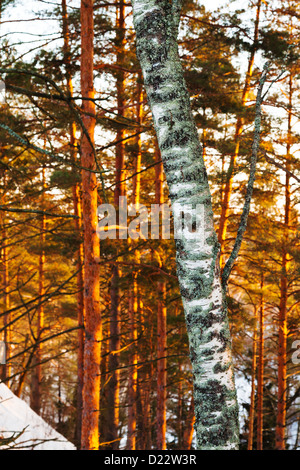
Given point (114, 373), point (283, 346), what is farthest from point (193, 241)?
point (283, 346)

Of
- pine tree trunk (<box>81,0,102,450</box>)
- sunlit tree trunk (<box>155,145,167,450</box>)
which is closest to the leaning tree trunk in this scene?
pine tree trunk (<box>81,0,102,450</box>)

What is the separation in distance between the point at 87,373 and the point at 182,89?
12.8 ft

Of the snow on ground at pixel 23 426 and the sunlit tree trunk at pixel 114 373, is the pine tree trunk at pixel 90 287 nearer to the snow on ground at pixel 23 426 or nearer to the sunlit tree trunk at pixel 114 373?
the snow on ground at pixel 23 426

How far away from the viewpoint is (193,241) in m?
1.71

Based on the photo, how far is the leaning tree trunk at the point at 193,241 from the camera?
1646 mm

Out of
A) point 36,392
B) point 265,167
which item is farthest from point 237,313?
point 36,392

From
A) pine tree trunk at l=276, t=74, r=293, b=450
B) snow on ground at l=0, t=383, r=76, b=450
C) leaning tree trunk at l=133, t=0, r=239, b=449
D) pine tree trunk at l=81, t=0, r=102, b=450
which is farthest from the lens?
pine tree trunk at l=276, t=74, r=293, b=450

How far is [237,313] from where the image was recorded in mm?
9359

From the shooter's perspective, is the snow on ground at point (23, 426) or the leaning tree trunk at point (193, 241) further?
the snow on ground at point (23, 426)

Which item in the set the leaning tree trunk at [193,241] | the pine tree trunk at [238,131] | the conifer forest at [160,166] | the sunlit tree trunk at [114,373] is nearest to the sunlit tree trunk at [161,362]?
the conifer forest at [160,166]

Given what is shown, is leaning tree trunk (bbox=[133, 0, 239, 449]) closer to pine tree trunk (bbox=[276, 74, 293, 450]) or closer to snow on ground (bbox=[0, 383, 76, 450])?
snow on ground (bbox=[0, 383, 76, 450])

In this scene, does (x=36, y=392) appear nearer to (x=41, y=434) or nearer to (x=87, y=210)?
(x=41, y=434)

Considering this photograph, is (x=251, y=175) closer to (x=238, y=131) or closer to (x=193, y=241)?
(x=193, y=241)

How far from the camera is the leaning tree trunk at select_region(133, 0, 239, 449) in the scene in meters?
1.65
